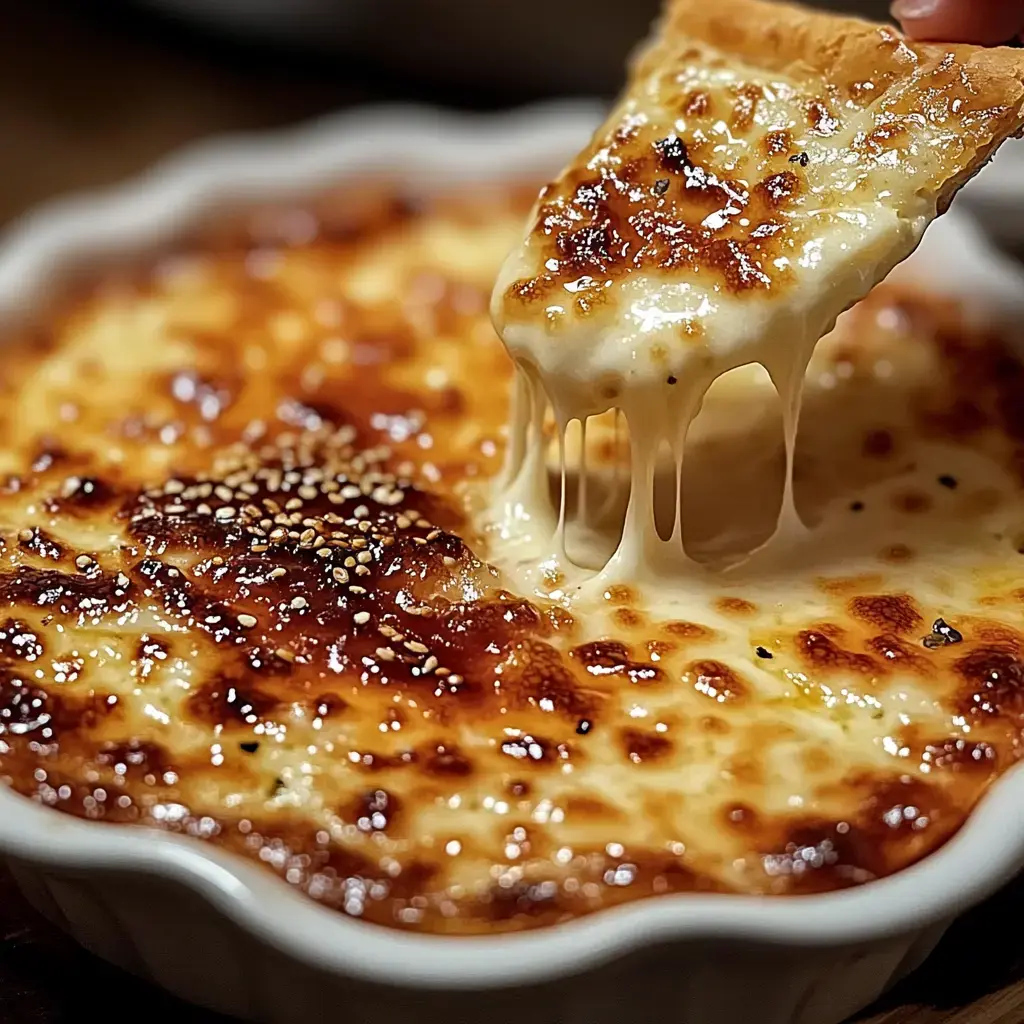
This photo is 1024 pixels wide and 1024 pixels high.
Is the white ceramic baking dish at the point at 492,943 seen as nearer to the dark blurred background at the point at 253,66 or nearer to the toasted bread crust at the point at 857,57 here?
the toasted bread crust at the point at 857,57

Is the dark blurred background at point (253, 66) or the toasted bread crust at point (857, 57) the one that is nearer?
the toasted bread crust at point (857, 57)

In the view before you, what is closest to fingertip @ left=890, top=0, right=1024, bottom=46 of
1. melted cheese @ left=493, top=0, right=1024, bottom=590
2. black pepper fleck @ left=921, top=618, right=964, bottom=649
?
melted cheese @ left=493, top=0, right=1024, bottom=590

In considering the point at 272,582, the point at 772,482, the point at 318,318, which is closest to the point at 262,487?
the point at 272,582

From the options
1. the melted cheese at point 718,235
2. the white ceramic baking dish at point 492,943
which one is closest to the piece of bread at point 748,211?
the melted cheese at point 718,235

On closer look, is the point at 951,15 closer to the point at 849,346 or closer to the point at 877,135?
the point at 877,135

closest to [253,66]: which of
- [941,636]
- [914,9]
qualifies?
[914,9]

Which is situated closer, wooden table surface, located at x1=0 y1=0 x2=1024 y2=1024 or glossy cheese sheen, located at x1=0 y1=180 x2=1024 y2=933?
glossy cheese sheen, located at x1=0 y1=180 x2=1024 y2=933

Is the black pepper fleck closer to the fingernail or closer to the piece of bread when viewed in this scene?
the piece of bread

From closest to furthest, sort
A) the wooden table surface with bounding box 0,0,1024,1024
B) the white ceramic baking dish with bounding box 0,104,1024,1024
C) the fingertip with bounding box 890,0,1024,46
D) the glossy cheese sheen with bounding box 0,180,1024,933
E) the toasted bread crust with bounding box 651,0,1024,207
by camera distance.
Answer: the white ceramic baking dish with bounding box 0,104,1024,1024, the glossy cheese sheen with bounding box 0,180,1024,933, the toasted bread crust with bounding box 651,0,1024,207, the fingertip with bounding box 890,0,1024,46, the wooden table surface with bounding box 0,0,1024,1024
